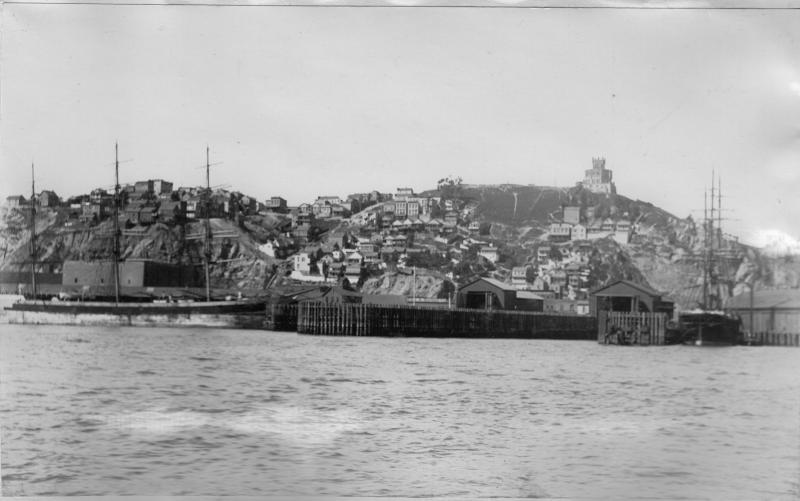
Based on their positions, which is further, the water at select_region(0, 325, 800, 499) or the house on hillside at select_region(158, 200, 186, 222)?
the house on hillside at select_region(158, 200, 186, 222)

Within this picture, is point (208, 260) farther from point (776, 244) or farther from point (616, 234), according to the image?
point (776, 244)

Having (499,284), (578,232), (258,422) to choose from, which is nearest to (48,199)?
(258,422)

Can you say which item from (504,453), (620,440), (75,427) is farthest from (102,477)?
(620,440)

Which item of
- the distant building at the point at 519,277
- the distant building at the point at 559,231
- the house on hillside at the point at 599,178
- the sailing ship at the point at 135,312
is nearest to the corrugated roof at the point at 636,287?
the distant building at the point at 519,277

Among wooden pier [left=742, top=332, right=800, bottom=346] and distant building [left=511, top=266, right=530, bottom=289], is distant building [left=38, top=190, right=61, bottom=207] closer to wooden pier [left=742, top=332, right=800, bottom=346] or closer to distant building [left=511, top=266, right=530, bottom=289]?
distant building [left=511, top=266, right=530, bottom=289]

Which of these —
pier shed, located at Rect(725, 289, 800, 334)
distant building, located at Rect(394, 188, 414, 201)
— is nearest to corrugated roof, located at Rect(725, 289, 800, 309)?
pier shed, located at Rect(725, 289, 800, 334)

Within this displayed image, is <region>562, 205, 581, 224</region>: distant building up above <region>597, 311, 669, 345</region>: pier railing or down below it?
above

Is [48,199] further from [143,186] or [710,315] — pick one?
[710,315]
